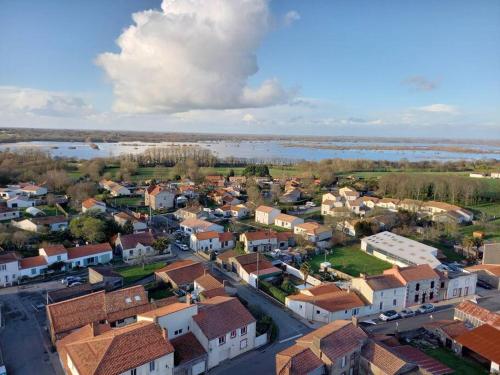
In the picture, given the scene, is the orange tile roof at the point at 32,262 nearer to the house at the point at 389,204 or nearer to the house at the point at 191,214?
the house at the point at 191,214

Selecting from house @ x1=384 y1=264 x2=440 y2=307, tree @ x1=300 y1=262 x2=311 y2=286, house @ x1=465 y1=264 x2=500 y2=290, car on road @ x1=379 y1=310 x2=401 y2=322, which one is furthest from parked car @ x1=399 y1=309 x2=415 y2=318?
house @ x1=465 y1=264 x2=500 y2=290

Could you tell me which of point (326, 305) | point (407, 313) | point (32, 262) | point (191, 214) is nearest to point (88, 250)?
point (32, 262)

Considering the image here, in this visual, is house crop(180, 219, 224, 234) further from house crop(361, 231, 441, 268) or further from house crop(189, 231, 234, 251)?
house crop(361, 231, 441, 268)

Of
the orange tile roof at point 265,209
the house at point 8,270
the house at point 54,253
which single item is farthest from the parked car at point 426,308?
the house at point 8,270

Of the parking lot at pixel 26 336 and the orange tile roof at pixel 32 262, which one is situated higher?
the orange tile roof at pixel 32 262

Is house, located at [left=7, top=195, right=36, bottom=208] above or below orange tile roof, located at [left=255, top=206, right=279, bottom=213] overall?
below

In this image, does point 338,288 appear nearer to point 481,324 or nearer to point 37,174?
point 481,324
